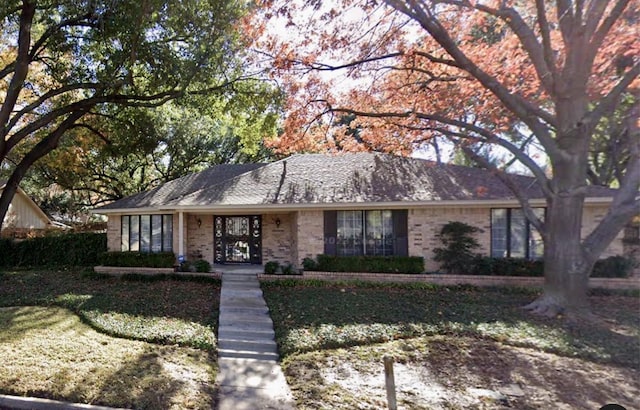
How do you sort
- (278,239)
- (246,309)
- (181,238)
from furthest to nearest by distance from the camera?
(278,239)
(181,238)
(246,309)

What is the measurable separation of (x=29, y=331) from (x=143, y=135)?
29.4ft

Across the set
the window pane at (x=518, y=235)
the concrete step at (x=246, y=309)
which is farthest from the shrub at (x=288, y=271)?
the window pane at (x=518, y=235)

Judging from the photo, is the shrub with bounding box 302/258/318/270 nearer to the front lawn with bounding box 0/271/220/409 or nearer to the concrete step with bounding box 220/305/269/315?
the front lawn with bounding box 0/271/220/409

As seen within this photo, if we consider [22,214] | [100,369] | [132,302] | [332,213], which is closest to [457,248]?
[332,213]

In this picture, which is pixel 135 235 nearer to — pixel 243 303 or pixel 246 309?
pixel 243 303

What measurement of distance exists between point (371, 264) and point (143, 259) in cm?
818

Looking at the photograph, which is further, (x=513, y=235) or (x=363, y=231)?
(x=363, y=231)

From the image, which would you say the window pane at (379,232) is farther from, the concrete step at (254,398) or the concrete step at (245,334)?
the concrete step at (254,398)

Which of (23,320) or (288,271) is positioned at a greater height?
(288,271)

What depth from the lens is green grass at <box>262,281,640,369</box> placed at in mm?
6234

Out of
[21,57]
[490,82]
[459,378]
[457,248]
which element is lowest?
[459,378]

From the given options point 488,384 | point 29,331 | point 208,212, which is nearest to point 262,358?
point 488,384

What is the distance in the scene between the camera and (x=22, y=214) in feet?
78.9

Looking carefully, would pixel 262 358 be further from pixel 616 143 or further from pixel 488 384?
pixel 616 143
